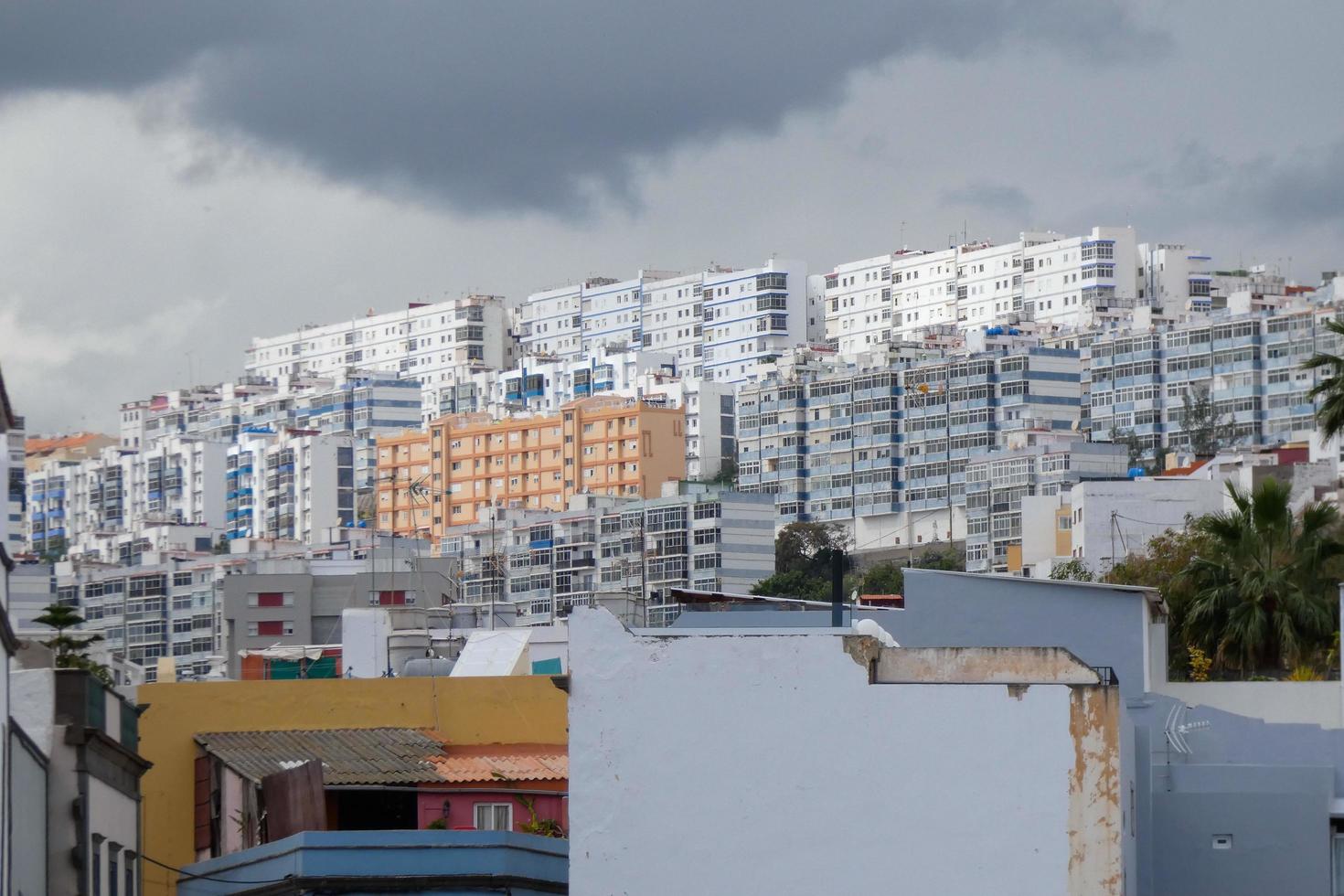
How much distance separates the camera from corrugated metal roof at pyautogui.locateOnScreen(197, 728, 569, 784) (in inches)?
1108

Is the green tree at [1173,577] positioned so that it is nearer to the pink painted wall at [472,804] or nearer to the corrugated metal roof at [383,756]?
the corrugated metal roof at [383,756]

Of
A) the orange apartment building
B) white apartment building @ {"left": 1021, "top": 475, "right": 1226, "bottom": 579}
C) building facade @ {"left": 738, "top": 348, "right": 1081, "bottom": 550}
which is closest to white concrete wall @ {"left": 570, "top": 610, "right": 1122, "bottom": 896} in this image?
white apartment building @ {"left": 1021, "top": 475, "right": 1226, "bottom": 579}

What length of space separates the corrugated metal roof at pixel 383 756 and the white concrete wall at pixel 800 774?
618 cm

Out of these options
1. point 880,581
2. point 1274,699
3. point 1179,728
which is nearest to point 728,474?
point 880,581

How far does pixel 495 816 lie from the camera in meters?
28.3

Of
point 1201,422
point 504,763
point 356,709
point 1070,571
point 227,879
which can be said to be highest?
point 1201,422

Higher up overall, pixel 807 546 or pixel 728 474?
pixel 728 474

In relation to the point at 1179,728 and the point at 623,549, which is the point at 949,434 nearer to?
the point at 623,549

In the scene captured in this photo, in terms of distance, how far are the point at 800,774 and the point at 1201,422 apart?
491ft

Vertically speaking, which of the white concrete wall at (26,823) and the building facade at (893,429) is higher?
the building facade at (893,429)

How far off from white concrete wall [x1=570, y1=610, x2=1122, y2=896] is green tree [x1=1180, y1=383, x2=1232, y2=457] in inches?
5636

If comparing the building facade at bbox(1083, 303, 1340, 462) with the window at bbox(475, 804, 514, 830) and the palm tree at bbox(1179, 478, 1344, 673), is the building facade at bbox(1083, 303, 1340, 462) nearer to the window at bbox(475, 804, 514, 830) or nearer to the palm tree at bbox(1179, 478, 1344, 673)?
the palm tree at bbox(1179, 478, 1344, 673)

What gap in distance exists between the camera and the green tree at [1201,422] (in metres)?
164

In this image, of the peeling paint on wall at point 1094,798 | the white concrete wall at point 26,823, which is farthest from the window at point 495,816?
the peeling paint on wall at point 1094,798
